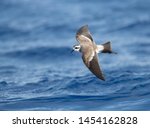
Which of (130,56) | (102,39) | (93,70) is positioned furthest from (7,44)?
(93,70)

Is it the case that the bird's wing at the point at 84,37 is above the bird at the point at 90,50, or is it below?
above

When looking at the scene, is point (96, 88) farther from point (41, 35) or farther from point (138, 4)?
point (138, 4)

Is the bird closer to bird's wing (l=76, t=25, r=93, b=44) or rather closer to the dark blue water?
bird's wing (l=76, t=25, r=93, b=44)

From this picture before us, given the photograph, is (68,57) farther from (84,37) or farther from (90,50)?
(90,50)

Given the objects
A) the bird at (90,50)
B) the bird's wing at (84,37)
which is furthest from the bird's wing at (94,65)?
→ the bird's wing at (84,37)

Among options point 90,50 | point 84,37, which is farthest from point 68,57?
point 90,50

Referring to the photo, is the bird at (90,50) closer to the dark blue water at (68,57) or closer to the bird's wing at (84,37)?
the bird's wing at (84,37)
